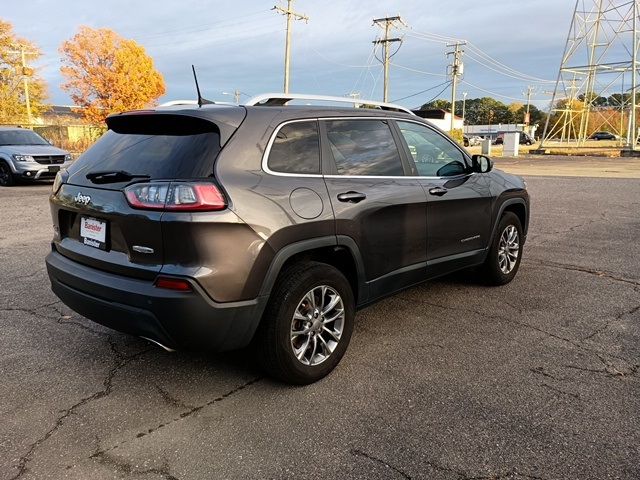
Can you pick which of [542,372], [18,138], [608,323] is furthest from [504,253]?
[18,138]

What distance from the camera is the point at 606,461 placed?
8.48 feet

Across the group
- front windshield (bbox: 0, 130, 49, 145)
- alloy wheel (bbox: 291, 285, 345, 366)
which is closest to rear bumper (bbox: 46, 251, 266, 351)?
alloy wheel (bbox: 291, 285, 345, 366)

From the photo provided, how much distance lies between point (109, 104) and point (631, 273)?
4279 cm

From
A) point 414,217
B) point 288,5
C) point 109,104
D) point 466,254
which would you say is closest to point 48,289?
point 414,217

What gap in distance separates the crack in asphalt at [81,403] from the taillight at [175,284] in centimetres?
95

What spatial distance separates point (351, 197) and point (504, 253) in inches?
101

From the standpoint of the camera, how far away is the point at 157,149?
10.3 ft

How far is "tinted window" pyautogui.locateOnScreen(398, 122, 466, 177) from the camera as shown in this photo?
4.28m

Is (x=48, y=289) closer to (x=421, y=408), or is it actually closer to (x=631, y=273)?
(x=421, y=408)

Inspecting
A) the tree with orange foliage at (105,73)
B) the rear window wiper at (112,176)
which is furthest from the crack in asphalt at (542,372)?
the tree with orange foliage at (105,73)

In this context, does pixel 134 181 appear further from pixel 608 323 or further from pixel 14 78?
pixel 14 78

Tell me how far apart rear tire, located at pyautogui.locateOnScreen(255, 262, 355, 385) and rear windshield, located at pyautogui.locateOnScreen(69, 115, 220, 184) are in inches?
33.1

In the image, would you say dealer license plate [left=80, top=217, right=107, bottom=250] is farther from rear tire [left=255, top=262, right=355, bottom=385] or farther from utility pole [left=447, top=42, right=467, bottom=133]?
utility pole [left=447, top=42, right=467, bottom=133]

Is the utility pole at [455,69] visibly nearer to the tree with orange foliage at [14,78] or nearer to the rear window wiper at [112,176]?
the tree with orange foliage at [14,78]
